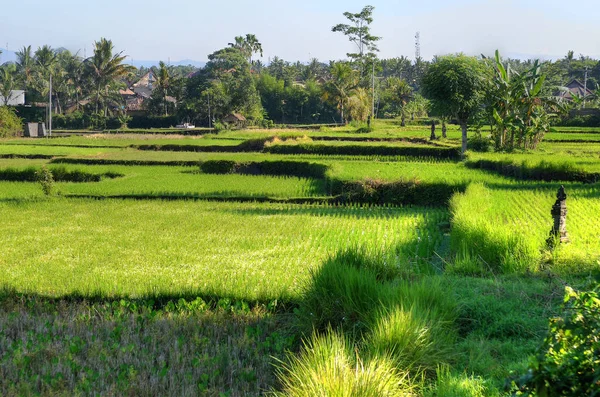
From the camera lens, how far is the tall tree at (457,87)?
71.4 feet

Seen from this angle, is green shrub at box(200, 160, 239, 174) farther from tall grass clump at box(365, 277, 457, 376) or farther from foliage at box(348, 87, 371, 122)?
foliage at box(348, 87, 371, 122)

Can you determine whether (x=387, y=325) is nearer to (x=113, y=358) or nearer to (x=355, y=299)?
(x=355, y=299)

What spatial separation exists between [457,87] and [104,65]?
37.0 metres

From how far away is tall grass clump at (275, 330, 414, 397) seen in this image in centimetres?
354

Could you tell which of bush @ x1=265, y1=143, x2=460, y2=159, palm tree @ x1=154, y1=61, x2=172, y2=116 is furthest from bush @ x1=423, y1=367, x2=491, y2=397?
palm tree @ x1=154, y1=61, x2=172, y2=116

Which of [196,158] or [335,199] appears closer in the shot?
[335,199]

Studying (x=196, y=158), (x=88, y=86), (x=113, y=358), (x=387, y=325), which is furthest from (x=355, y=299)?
(x=88, y=86)

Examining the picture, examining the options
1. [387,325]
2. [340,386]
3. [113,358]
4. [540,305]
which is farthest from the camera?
[540,305]

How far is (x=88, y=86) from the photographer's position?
52.9 m

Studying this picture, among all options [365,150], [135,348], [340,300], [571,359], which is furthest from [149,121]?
[571,359]

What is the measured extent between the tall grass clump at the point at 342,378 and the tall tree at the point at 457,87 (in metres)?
18.6

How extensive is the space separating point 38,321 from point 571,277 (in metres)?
5.46

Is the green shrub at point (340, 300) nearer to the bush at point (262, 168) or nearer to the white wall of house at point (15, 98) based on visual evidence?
the bush at point (262, 168)

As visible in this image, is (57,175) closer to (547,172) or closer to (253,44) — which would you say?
(547,172)
